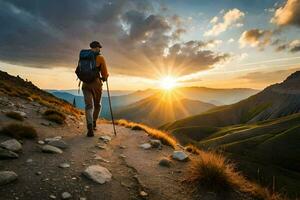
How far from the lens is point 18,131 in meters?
8.41

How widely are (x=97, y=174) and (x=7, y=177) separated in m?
2.04

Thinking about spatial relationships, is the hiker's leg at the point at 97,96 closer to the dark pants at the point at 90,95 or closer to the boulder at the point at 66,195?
the dark pants at the point at 90,95

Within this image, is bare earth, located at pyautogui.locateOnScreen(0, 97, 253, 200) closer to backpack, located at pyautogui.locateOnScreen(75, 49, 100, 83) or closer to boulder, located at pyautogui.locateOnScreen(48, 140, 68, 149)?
boulder, located at pyautogui.locateOnScreen(48, 140, 68, 149)

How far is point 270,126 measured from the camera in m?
110

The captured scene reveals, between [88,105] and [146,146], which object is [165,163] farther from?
[88,105]

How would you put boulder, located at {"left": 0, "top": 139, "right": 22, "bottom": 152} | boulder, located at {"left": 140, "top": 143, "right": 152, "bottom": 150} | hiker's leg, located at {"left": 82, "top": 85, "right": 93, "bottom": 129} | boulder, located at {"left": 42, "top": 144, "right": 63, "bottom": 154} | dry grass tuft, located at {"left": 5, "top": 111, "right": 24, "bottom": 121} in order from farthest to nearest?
hiker's leg, located at {"left": 82, "top": 85, "right": 93, "bottom": 129} < dry grass tuft, located at {"left": 5, "top": 111, "right": 24, "bottom": 121} < boulder, located at {"left": 140, "top": 143, "right": 152, "bottom": 150} < boulder, located at {"left": 42, "top": 144, "right": 63, "bottom": 154} < boulder, located at {"left": 0, "top": 139, "right": 22, "bottom": 152}

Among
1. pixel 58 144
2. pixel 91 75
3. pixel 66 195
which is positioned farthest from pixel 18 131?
pixel 66 195

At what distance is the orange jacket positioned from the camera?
1123 centimetres

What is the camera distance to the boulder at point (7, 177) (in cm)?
523

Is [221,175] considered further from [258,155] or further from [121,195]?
[258,155]

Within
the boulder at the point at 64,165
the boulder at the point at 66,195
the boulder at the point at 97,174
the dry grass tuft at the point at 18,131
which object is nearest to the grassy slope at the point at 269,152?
the dry grass tuft at the point at 18,131

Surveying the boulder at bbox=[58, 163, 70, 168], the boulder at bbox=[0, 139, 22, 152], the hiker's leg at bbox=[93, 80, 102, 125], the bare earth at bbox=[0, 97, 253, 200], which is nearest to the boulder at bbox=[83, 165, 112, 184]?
the bare earth at bbox=[0, 97, 253, 200]

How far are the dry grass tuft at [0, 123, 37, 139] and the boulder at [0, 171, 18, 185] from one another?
2.94 metres

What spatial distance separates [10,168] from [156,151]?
5742 millimetres
